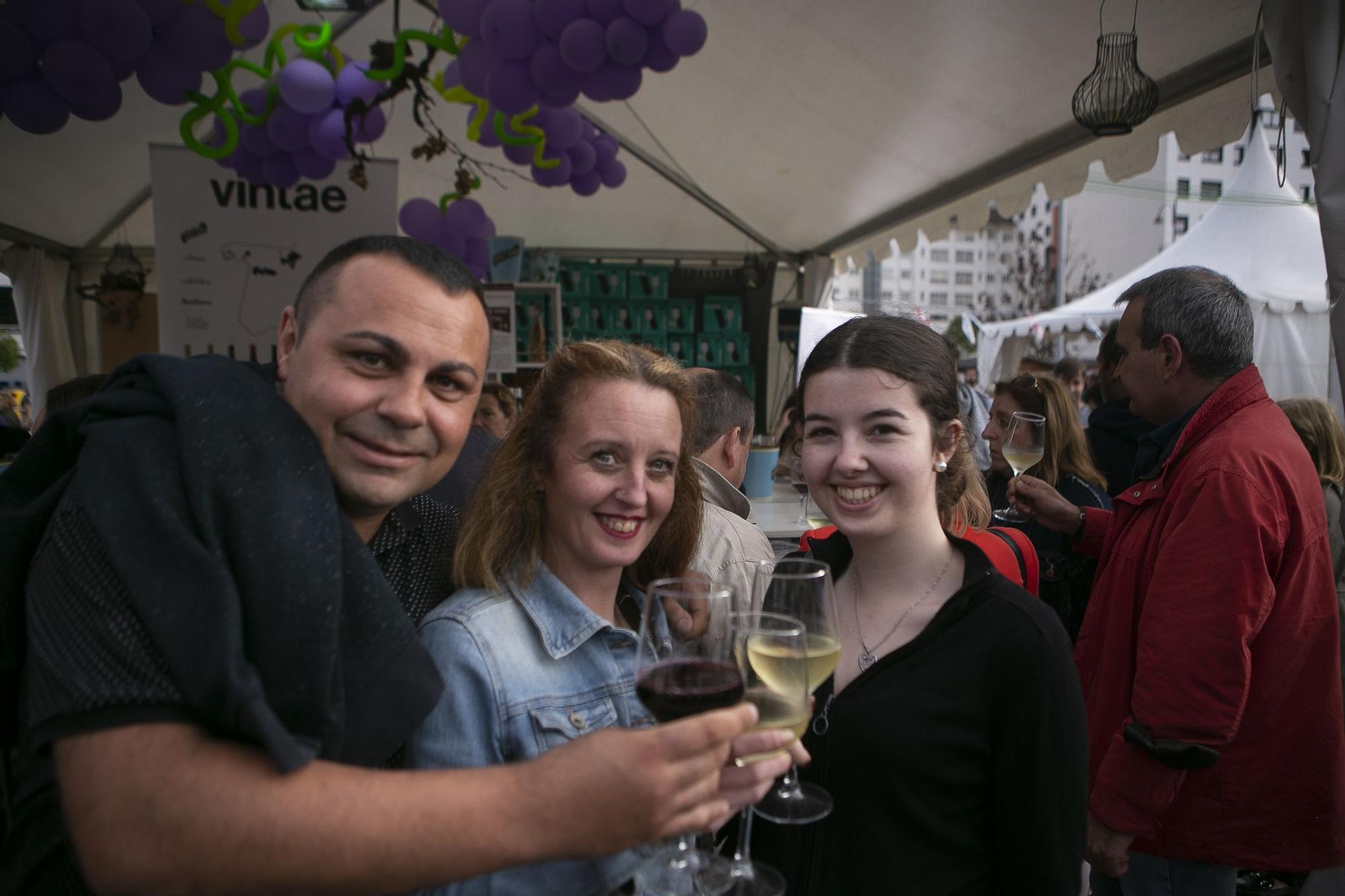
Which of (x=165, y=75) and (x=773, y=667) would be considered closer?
(x=773, y=667)

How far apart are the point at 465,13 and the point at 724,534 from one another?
335 cm

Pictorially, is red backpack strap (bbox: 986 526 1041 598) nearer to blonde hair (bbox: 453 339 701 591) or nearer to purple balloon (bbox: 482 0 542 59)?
blonde hair (bbox: 453 339 701 591)

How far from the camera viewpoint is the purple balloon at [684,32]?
164 inches

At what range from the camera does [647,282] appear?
30.3ft

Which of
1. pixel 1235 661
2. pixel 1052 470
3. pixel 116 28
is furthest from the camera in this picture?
pixel 116 28

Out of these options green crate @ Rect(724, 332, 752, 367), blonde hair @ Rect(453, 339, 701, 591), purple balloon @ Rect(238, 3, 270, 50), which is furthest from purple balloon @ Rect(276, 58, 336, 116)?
green crate @ Rect(724, 332, 752, 367)

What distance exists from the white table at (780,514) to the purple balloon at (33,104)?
12.9 ft

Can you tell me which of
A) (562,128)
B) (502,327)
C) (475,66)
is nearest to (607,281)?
(502,327)

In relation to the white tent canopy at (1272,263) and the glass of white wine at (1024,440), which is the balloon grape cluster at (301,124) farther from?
the white tent canopy at (1272,263)

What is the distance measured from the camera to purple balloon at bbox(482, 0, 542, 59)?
410 cm

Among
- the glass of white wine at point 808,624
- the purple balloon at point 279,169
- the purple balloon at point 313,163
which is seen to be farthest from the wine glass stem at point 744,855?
the purple balloon at point 279,169

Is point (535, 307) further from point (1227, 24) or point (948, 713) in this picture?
point (948, 713)

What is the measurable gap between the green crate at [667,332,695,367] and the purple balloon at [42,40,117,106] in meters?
6.12

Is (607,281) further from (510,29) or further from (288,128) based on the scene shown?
(510,29)
